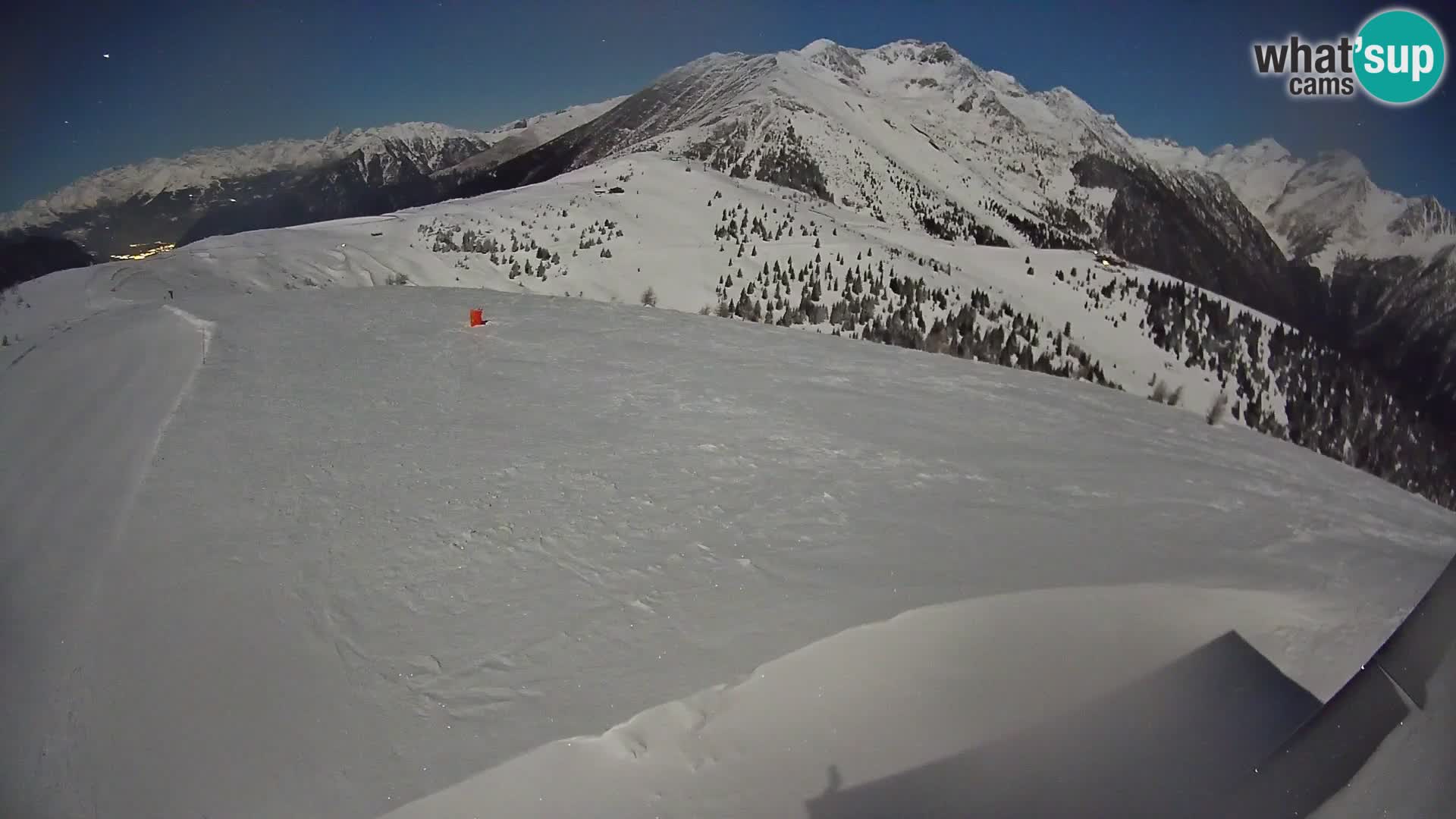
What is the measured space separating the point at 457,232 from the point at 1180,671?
5.68m

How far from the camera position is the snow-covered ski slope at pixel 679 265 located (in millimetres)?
3994

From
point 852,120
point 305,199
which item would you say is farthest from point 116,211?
point 852,120

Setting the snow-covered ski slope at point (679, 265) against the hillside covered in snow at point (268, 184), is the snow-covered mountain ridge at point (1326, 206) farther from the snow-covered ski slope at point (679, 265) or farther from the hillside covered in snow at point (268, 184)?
the hillside covered in snow at point (268, 184)

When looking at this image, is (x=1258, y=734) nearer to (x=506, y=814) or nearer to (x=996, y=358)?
(x=506, y=814)

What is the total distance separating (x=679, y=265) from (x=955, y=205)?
7.06 metres

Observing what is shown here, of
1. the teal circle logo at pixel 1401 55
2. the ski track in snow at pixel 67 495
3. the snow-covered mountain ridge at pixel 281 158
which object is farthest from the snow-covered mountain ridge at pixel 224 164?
the teal circle logo at pixel 1401 55

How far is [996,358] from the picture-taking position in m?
4.72

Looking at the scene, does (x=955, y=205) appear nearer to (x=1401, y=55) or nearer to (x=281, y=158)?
(x=281, y=158)

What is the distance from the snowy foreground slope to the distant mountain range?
1.51 feet

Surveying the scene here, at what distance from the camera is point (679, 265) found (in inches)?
229

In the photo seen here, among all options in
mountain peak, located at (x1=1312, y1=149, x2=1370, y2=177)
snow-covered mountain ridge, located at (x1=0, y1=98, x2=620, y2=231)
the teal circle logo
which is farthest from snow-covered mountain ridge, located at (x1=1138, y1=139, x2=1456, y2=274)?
snow-covered mountain ridge, located at (x1=0, y1=98, x2=620, y2=231)

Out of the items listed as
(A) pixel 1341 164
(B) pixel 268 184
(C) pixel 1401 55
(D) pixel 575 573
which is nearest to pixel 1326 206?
(A) pixel 1341 164

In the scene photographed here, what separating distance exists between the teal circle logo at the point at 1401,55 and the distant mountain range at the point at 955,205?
0.24m

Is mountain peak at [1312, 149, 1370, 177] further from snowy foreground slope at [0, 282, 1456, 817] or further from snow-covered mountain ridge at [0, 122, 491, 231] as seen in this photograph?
snow-covered mountain ridge at [0, 122, 491, 231]
